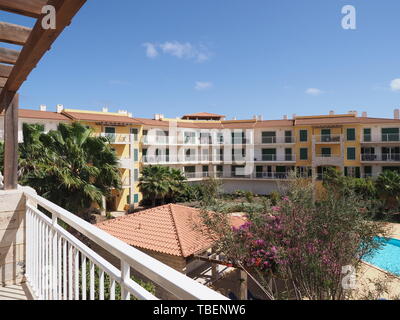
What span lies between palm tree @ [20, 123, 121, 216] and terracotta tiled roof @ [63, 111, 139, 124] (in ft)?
46.7

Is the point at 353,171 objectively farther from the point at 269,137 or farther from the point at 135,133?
the point at 135,133

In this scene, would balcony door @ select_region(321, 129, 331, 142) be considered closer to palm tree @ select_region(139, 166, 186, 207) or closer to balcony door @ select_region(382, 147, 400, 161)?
balcony door @ select_region(382, 147, 400, 161)

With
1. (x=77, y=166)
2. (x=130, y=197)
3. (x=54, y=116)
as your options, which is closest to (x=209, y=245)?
(x=77, y=166)

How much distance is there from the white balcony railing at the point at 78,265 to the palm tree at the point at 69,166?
31.9 ft

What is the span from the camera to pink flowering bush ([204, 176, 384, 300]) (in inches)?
276

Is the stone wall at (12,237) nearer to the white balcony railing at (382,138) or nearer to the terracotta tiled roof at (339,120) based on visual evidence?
the terracotta tiled roof at (339,120)

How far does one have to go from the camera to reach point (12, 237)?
12.7ft

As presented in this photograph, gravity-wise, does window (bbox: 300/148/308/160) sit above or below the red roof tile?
above

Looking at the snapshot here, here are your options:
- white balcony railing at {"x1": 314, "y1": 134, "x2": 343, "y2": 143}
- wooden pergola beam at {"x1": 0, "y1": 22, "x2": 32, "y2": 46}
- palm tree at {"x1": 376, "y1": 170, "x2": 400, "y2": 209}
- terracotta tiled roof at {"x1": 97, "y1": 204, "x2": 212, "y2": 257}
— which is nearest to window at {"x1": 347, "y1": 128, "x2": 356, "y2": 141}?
white balcony railing at {"x1": 314, "y1": 134, "x2": 343, "y2": 143}

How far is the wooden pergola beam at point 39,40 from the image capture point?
1864mm

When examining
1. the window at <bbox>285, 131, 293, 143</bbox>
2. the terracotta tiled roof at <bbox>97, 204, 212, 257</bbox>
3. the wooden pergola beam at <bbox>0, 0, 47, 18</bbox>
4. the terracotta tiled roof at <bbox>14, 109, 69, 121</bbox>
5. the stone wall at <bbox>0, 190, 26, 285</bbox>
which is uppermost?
the terracotta tiled roof at <bbox>14, 109, 69, 121</bbox>

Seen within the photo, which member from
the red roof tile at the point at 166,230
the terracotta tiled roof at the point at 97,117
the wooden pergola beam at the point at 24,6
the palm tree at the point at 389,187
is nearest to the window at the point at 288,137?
the palm tree at the point at 389,187
